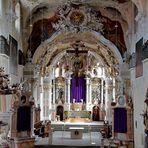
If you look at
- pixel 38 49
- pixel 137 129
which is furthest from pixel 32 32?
pixel 137 129

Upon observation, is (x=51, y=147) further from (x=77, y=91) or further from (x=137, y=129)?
(x=77, y=91)

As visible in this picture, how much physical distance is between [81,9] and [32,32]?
268 cm

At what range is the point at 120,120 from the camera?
53.8 ft

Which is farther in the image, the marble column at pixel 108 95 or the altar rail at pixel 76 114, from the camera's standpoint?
the altar rail at pixel 76 114

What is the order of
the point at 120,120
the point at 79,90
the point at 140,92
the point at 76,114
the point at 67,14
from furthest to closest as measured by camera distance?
the point at 79,90 → the point at 76,114 → the point at 67,14 → the point at 120,120 → the point at 140,92

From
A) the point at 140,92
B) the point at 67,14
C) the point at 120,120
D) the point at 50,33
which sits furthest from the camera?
the point at 50,33

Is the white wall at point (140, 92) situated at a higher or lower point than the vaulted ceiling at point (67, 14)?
lower

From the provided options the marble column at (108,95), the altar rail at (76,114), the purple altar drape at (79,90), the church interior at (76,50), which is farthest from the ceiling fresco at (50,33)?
the purple altar drape at (79,90)

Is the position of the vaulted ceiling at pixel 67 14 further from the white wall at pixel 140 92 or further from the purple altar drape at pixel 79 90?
the purple altar drape at pixel 79 90

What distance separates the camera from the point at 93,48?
84.2 ft

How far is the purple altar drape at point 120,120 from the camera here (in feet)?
53.3

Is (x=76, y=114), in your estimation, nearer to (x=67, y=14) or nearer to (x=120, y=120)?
(x=67, y=14)

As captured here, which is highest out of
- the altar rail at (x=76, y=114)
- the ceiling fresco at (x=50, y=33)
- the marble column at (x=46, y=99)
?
the ceiling fresco at (x=50, y=33)

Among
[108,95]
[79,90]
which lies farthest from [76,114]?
[108,95]
